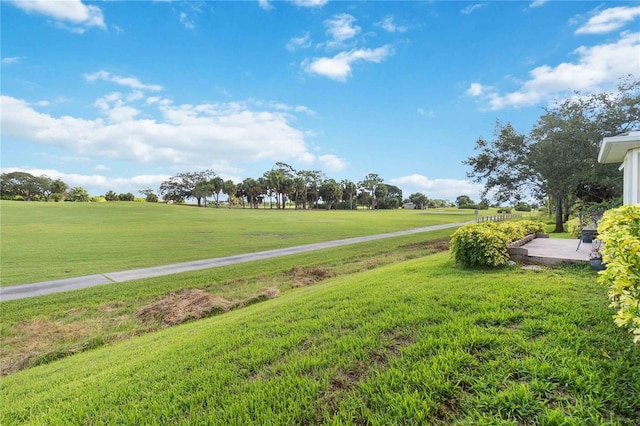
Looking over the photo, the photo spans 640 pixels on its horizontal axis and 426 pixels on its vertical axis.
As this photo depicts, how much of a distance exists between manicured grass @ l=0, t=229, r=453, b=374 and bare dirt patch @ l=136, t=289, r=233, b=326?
17 cm

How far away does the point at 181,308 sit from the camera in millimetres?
6387

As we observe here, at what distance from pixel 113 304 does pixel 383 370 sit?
701 cm

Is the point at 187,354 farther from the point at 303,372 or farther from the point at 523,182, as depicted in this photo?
the point at 523,182

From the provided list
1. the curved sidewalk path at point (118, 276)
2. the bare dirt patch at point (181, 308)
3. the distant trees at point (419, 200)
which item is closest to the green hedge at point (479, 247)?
the bare dirt patch at point (181, 308)

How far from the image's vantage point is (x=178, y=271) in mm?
9906

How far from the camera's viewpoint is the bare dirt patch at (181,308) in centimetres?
598

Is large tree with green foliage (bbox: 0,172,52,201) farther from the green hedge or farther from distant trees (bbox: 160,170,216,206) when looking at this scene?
the green hedge

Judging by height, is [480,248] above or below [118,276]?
above

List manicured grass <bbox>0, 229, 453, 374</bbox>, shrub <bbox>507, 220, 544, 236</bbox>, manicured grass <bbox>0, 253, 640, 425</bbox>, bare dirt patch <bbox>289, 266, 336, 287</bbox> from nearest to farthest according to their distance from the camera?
manicured grass <bbox>0, 253, 640, 425</bbox>, manicured grass <bbox>0, 229, 453, 374</bbox>, bare dirt patch <bbox>289, 266, 336, 287</bbox>, shrub <bbox>507, 220, 544, 236</bbox>

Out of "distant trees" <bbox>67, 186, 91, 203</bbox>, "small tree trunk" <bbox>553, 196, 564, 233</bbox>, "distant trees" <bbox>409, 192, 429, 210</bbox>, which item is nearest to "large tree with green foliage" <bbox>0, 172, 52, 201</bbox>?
"distant trees" <bbox>67, 186, 91, 203</bbox>

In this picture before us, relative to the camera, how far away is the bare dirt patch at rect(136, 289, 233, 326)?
5.98 meters

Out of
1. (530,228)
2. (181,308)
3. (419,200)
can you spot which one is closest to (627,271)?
(181,308)

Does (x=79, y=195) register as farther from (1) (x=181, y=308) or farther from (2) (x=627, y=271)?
(2) (x=627, y=271)

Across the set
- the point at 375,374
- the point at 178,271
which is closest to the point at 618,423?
the point at 375,374
